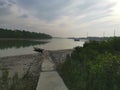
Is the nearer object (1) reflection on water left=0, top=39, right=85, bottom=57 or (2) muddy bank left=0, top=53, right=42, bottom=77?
(2) muddy bank left=0, top=53, right=42, bottom=77

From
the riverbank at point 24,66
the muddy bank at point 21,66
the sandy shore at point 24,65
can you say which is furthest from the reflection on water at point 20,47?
the riverbank at point 24,66

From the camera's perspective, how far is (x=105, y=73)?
7.77 metres

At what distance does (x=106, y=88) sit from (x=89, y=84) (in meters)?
0.88

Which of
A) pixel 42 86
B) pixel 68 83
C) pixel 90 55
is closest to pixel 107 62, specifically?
pixel 68 83

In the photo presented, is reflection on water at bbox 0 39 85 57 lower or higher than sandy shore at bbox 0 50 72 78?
lower

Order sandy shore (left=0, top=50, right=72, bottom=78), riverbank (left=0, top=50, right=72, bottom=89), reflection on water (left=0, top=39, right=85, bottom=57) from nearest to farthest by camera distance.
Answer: riverbank (left=0, top=50, right=72, bottom=89) < sandy shore (left=0, top=50, right=72, bottom=78) < reflection on water (left=0, top=39, right=85, bottom=57)

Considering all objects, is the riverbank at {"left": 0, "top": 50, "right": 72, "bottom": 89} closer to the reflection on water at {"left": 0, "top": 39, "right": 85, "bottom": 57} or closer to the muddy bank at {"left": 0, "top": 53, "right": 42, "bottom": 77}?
the muddy bank at {"left": 0, "top": 53, "right": 42, "bottom": 77}

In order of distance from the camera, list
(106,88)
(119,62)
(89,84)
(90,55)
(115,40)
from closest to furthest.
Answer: (106,88) < (89,84) < (119,62) < (90,55) < (115,40)

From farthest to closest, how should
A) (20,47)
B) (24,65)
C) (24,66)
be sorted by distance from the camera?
A: (20,47), (24,65), (24,66)

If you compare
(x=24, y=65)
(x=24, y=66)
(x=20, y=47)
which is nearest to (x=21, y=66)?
(x=24, y=66)

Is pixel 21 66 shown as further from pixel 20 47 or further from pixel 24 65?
pixel 20 47

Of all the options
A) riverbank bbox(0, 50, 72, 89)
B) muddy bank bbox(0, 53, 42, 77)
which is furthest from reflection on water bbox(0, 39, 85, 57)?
riverbank bbox(0, 50, 72, 89)

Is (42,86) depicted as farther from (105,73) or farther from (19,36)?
(19,36)

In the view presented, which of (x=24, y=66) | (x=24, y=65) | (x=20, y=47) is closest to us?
(x=24, y=66)
